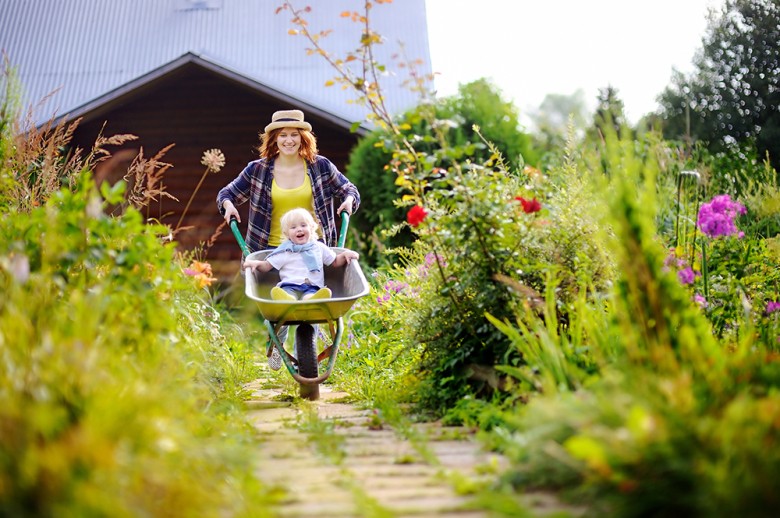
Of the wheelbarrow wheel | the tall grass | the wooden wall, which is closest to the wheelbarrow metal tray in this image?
the wheelbarrow wheel

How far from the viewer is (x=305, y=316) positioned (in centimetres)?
406

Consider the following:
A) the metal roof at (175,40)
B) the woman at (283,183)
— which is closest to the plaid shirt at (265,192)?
the woman at (283,183)

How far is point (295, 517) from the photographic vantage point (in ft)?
6.66

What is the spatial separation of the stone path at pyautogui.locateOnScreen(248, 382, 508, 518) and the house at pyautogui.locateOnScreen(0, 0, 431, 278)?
4.20 m

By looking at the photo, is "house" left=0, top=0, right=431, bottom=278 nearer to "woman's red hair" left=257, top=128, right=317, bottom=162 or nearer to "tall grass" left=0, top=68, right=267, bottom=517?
"woman's red hair" left=257, top=128, right=317, bottom=162

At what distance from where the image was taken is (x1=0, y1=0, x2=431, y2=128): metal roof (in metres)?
12.5

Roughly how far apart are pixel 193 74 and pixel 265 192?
19.5 feet

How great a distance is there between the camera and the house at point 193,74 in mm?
9891

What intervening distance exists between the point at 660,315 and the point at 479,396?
4.40 feet

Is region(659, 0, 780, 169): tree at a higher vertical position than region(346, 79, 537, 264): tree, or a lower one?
higher

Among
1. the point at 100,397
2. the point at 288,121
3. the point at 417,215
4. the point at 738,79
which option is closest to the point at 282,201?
the point at 288,121

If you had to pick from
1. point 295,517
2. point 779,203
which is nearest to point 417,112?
point 295,517

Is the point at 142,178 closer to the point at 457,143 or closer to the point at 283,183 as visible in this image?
the point at 283,183

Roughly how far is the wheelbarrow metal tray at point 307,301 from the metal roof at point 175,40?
23.3 feet
